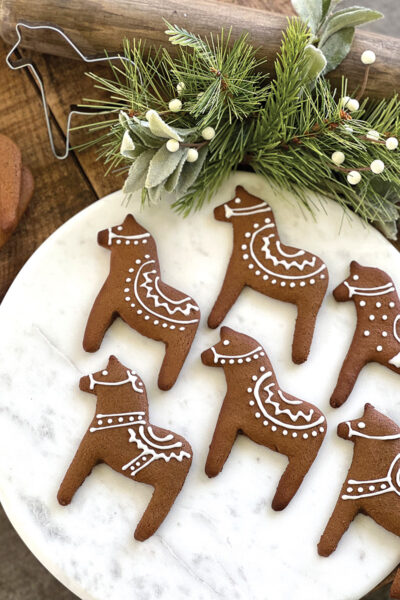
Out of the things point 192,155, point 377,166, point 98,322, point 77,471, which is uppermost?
point 377,166

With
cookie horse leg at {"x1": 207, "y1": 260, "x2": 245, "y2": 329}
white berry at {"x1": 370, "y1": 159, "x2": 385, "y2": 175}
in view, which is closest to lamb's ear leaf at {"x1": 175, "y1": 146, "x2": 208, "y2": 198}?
cookie horse leg at {"x1": 207, "y1": 260, "x2": 245, "y2": 329}

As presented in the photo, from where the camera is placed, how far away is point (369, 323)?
109cm

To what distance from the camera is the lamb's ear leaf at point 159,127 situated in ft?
3.17

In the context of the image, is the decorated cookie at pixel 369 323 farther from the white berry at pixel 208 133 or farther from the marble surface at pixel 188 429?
the white berry at pixel 208 133

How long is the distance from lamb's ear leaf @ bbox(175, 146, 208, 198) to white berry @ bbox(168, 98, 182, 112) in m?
0.08

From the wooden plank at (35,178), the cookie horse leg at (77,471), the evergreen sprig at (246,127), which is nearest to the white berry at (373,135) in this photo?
the evergreen sprig at (246,127)

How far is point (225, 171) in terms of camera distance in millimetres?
1155

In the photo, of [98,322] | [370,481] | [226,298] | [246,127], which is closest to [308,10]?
[246,127]

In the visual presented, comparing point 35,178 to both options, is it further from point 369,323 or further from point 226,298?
point 369,323

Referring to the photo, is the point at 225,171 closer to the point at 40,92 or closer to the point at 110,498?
the point at 40,92

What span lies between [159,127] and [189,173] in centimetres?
12

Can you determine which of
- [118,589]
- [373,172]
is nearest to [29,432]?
[118,589]

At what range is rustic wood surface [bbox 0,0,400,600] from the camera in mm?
1227

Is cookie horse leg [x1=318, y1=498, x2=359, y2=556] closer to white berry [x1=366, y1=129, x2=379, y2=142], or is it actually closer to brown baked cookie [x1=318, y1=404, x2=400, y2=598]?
brown baked cookie [x1=318, y1=404, x2=400, y2=598]
